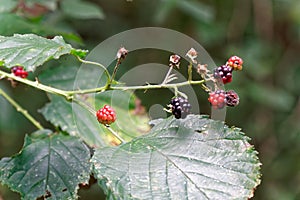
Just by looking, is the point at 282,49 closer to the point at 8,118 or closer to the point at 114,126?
the point at 8,118

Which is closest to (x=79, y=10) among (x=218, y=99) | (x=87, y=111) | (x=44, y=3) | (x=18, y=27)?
(x=44, y=3)

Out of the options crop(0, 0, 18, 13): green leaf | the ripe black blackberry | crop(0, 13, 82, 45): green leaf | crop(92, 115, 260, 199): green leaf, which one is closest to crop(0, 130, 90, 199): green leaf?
crop(92, 115, 260, 199): green leaf

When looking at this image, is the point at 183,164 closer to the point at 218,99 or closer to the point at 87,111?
the point at 218,99

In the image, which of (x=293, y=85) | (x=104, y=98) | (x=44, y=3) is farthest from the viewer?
(x=293, y=85)

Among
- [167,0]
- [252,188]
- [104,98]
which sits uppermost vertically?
[167,0]

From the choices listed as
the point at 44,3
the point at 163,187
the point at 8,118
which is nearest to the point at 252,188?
the point at 163,187

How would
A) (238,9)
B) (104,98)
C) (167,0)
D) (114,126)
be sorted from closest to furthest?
(114,126) → (104,98) → (167,0) → (238,9)

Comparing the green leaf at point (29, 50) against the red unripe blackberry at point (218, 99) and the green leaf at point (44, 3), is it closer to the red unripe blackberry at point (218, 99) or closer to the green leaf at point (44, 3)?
the red unripe blackberry at point (218, 99)

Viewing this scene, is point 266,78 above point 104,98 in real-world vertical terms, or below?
above
